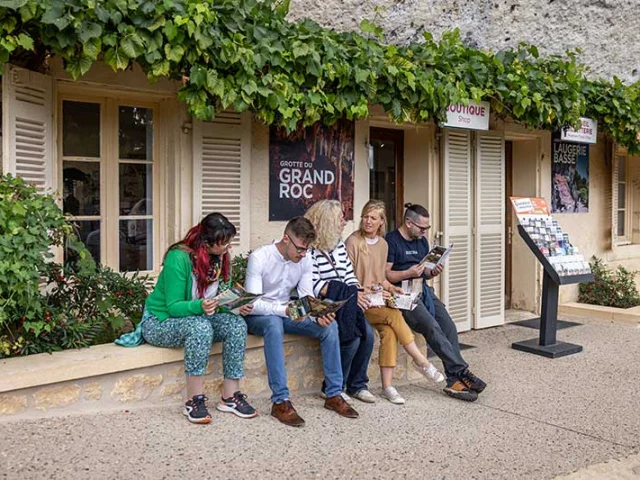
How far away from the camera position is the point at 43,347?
4043 millimetres

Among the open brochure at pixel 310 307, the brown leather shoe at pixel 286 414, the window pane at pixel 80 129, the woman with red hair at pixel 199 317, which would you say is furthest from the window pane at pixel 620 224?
the window pane at pixel 80 129

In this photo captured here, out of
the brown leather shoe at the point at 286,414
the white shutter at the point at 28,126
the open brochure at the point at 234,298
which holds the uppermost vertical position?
the white shutter at the point at 28,126

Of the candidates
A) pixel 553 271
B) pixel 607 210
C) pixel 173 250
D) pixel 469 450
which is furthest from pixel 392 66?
pixel 607 210

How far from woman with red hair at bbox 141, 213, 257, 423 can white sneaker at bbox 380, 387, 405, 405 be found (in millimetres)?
1034

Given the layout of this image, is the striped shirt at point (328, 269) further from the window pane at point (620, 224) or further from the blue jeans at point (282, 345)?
the window pane at point (620, 224)

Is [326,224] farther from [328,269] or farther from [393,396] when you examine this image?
[393,396]

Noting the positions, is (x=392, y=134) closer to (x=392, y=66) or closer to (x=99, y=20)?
(x=392, y=66)

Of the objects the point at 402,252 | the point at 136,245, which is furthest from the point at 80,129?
the point at 402,252

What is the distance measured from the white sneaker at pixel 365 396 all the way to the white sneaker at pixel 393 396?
0.32 feet

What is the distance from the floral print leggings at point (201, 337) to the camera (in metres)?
4.00

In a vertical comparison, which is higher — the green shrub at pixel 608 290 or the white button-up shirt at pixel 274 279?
the white button-up shirt at pixel 274 279

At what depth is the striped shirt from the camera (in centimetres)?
466

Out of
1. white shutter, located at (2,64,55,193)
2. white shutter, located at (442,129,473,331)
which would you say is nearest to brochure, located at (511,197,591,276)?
white shutter, located at (442,129,473,331)

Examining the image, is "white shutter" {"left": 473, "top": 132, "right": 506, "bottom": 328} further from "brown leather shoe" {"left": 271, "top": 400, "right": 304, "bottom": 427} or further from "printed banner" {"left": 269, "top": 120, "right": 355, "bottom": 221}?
"brown leather shoe" {"left": 271, "top": 400, "right": 304, "bottom": 427}
